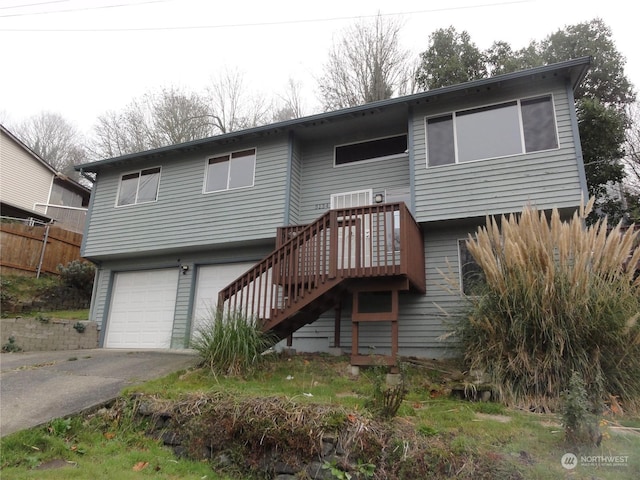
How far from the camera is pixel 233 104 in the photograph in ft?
72.1

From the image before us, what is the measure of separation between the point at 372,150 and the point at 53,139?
96.4 ft

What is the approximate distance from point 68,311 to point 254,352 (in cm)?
1063

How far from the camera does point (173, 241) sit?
35.1 ft

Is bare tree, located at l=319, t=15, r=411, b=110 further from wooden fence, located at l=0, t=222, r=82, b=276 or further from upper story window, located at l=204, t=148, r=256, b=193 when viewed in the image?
wooden fence, located at l=0, t=222, r=82, b=276

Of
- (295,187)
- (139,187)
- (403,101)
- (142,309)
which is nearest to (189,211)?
(139,187)

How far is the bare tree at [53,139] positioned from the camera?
29594 millimetres

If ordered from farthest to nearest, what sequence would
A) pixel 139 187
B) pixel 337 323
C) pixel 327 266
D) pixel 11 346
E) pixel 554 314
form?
1. pixel 139 187
2. pixel 11 346
3. pixel 337 323
4. pixel 327 266
5. pixel 554 314

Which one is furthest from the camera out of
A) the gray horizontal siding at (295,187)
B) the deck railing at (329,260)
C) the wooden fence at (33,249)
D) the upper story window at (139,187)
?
the wooden fence at (33,249)

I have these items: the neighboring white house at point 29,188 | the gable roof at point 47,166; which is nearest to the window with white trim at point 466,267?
the neighboring white house at point 29,188

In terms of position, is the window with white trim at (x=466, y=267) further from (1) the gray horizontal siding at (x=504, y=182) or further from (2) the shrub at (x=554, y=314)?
(2) the shrub at (x=554, y=314)

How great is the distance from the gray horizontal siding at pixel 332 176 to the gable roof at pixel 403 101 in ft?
2.93

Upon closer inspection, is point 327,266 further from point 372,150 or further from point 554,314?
point 372,150

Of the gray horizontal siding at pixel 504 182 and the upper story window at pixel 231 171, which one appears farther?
the upper story window at pixel 231 171

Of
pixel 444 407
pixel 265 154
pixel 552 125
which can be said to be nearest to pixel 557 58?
pixel 552 125
